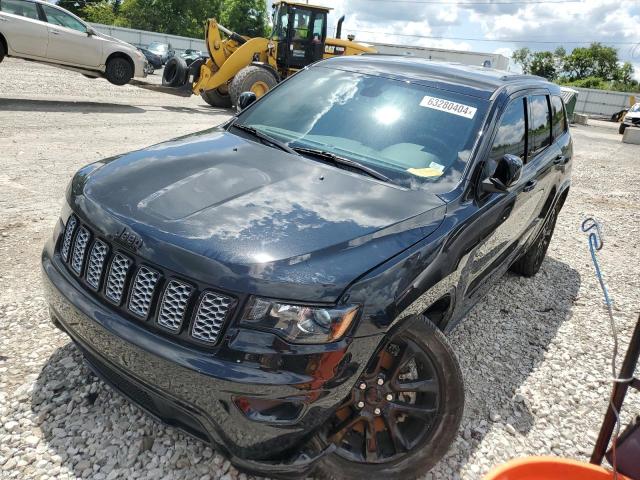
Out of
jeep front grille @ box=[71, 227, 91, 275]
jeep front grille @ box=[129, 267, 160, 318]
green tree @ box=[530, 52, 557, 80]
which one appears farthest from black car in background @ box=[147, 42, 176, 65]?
green tree @ box=[530, 52, 557, 80]

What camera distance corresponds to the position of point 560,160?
4.74 m

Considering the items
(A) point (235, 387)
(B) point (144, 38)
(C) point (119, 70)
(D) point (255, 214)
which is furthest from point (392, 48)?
(A) point (235, 387)

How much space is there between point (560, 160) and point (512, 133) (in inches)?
57.6

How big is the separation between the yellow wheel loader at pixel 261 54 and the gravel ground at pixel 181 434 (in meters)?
6.25

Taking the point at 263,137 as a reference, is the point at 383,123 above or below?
above

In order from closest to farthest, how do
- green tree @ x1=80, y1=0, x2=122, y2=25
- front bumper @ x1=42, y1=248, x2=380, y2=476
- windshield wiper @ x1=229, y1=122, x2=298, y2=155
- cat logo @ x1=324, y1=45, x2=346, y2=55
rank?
front bumper @ x1=42, y1=248, x2=380, y2=476 → windshield wiper @ x1=229, y1=122, x2=298, y2=155 → cat logo @ x1=324, y1=45, x2=346, y2=55 → green tree @ x1=80, y1=0, x2=122, y2=25

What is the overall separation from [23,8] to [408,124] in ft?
38.1

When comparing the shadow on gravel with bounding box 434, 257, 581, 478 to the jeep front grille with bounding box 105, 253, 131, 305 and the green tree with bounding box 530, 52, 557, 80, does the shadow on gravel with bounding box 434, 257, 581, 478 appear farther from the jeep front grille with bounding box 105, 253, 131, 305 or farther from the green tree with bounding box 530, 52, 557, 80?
the green tree with bounding box 530, 52, 557, 80

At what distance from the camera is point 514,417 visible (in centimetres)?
315

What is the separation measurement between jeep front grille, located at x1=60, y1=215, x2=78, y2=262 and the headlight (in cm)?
106

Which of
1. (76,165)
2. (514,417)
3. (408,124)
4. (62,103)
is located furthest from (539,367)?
(62,103)

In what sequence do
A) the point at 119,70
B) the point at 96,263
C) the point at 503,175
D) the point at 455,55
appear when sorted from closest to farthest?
the point at 96,263
the point at 503,175
the point at 119,70
the point at 455,55

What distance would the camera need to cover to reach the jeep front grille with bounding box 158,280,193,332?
6.70 ft

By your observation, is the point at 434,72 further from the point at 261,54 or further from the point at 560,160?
the point at 261,54
